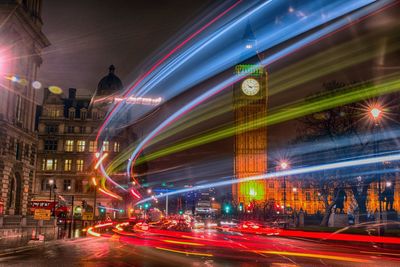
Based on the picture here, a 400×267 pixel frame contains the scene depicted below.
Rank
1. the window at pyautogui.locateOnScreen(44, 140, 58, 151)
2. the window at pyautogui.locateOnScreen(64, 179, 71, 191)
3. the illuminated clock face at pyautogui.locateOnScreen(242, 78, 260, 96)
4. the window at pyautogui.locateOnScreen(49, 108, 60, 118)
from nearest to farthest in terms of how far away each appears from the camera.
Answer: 1. the window at pyautogui.locateOnScreen(64, 179, 71, 191)
2. the window at pyautogui.locateOnScreen(44, 140, 58, 151)
3. the window at pyautogui.locateOnScreen(49, 108, 60, 118)
4. the illuminated clock face at pyautogui.locateOnScreen(242, 78, 260, 96)

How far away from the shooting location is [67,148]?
324 feet

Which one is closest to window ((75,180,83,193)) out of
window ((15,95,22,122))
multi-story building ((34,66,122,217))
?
multi-story building ((34,66,122,217))

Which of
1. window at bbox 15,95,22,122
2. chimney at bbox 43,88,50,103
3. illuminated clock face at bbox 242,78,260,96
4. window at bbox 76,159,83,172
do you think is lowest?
window at bbox 76,159,83,172

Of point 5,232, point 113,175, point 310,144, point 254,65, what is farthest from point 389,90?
point 254,65

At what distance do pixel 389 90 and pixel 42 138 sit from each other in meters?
74.5

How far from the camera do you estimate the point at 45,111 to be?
329 ft

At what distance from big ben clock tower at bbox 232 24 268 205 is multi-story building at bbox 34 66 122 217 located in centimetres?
4762

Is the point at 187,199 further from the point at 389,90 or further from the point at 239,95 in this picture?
the point at 389,90

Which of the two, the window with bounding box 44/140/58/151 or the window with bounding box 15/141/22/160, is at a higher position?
the window with bounding box 44/140/58/151

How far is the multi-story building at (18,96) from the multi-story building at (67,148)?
39.7 meters

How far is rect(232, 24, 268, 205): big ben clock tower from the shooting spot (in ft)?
447

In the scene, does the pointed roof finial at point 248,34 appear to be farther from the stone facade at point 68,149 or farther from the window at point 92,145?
the window at point 92,145

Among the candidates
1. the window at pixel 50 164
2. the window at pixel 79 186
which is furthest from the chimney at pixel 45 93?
the window at pixel 79 186

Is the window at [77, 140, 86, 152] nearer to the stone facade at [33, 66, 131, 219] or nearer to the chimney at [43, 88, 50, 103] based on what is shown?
the stone facade at [33, 66, 131, 219]
